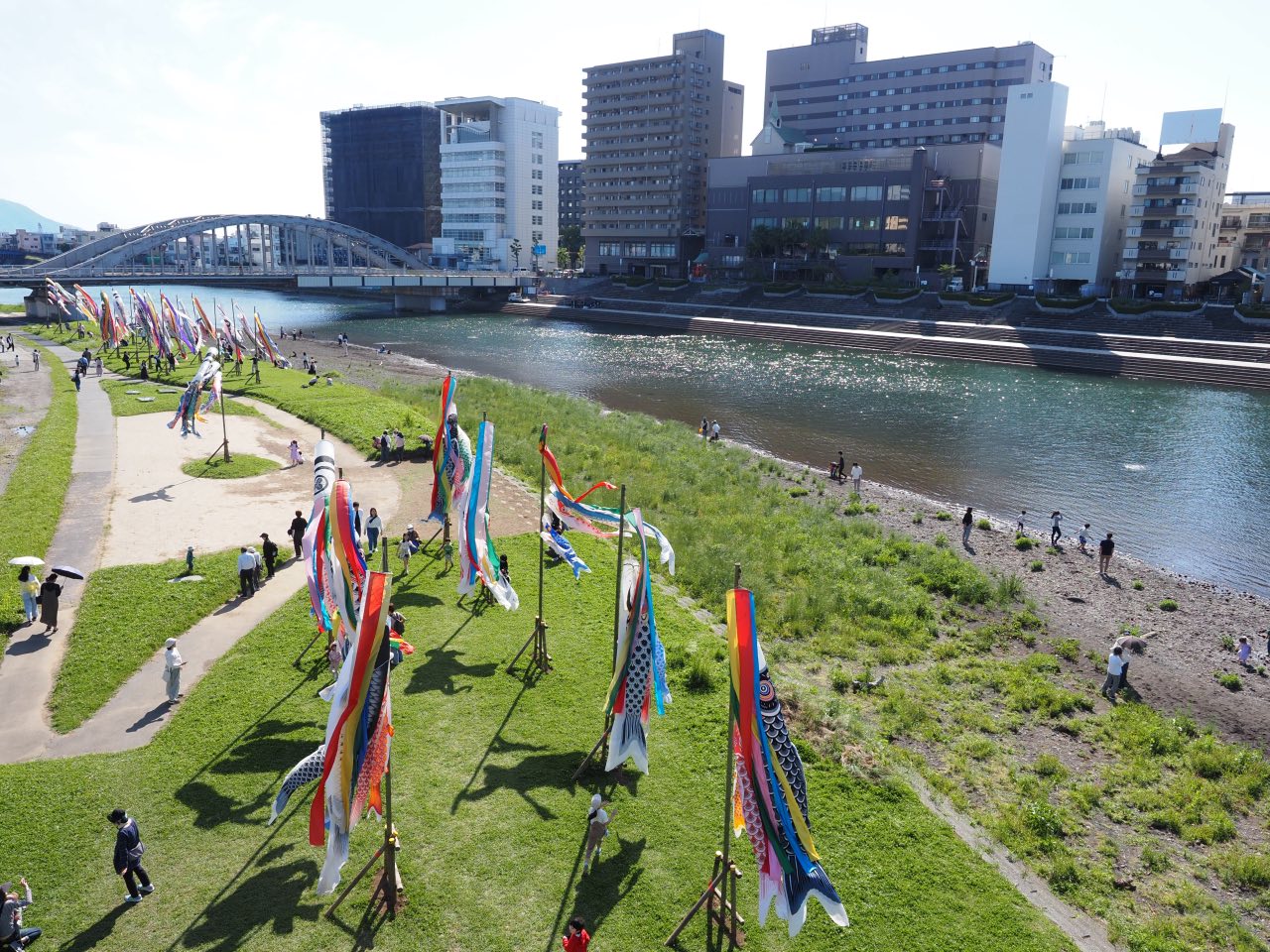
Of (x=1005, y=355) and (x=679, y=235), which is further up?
(x=679, y=235)

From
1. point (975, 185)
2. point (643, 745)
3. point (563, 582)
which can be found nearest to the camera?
point (643, 745)

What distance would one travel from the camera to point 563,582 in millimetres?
24875

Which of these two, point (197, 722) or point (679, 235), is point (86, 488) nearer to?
point (197, 722)

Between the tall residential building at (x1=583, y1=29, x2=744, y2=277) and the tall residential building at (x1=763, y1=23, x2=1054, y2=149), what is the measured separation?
12.3m

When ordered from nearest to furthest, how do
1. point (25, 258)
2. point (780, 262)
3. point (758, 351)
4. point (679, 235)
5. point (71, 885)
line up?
point (71, 885) < point (758, 351) < point (780, 262) < point (679, 235) < point (25, 258)

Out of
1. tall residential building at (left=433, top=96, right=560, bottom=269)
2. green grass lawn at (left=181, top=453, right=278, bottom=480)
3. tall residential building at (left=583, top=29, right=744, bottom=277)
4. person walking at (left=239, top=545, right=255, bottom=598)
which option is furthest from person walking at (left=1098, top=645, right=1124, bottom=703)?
tall residential building at (left=433, top=96, right=560, bottom=269)

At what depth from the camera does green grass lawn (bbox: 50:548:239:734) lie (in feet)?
57.6

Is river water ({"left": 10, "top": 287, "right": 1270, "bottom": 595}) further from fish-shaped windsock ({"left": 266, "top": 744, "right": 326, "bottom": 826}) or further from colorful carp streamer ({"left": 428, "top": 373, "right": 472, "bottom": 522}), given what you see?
fish-shaped windsock ({"left": 266, "top": 744, "right": 326, "bottom": 826})

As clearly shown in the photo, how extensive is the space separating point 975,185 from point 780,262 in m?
27.6

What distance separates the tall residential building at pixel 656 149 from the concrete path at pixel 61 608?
120 metres

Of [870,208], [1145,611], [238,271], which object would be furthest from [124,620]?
[870,208]

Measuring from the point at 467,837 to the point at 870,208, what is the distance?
4595 inches

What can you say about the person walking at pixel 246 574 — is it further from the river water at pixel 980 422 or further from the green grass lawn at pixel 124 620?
the river water at pixel 980 422

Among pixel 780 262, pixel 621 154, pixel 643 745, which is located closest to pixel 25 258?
pixel 621 154
